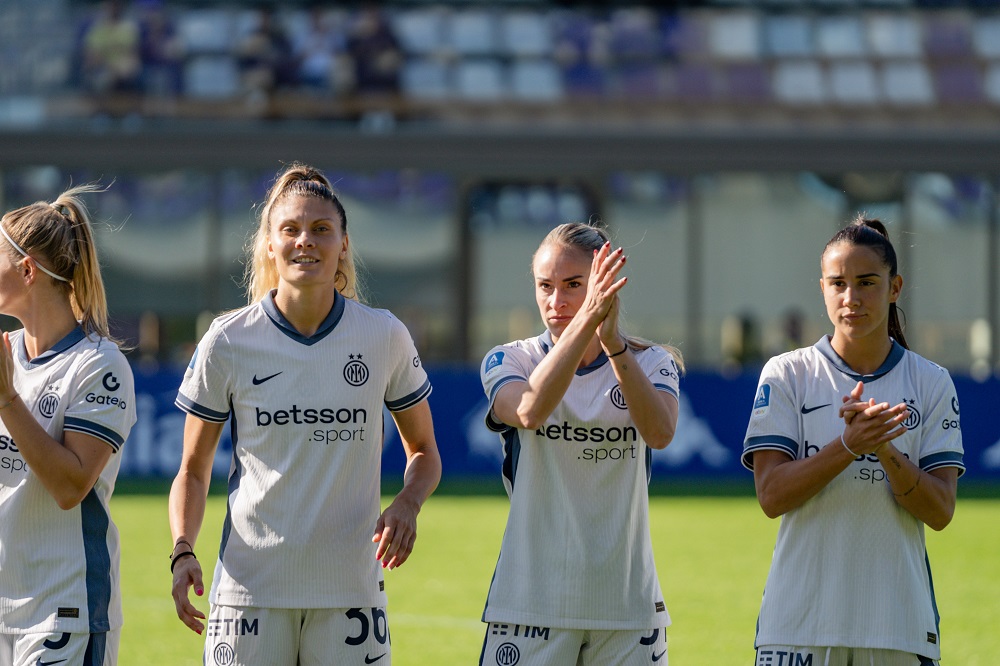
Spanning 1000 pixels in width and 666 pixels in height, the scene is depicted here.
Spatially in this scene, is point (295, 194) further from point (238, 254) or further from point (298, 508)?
point (238, 254)

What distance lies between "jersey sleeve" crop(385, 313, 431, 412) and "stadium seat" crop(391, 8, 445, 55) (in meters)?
18.8

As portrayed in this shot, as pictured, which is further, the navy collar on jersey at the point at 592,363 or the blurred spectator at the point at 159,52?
the blurred spectator at the point at 159,52

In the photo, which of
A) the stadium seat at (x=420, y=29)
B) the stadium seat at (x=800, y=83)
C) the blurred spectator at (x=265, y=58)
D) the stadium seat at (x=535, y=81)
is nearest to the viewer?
the blurred spectator at (x=265, y=58)

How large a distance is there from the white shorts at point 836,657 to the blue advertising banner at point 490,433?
10.3 metres

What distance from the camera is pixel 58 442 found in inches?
146

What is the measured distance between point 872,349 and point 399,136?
1660 centimetres

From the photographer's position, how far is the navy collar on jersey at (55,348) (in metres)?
3.84

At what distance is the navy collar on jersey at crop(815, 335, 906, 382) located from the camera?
12.6ft

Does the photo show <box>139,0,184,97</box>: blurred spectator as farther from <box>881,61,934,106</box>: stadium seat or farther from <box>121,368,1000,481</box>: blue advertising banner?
<box>881,61,934,106</box>: stadium seat

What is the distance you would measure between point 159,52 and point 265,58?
1.75 m

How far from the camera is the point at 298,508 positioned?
361cm

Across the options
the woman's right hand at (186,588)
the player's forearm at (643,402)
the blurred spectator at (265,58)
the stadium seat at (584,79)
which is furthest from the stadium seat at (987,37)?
the woman's right hand at (186,588)

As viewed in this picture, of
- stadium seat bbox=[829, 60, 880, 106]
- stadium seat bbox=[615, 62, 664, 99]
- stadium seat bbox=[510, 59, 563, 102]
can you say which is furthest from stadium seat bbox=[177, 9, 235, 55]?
stadium seat bbox=[829, 60, 880, 106]

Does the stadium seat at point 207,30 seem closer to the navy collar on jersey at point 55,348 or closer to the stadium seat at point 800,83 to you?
the stadium seat at point 800,83
